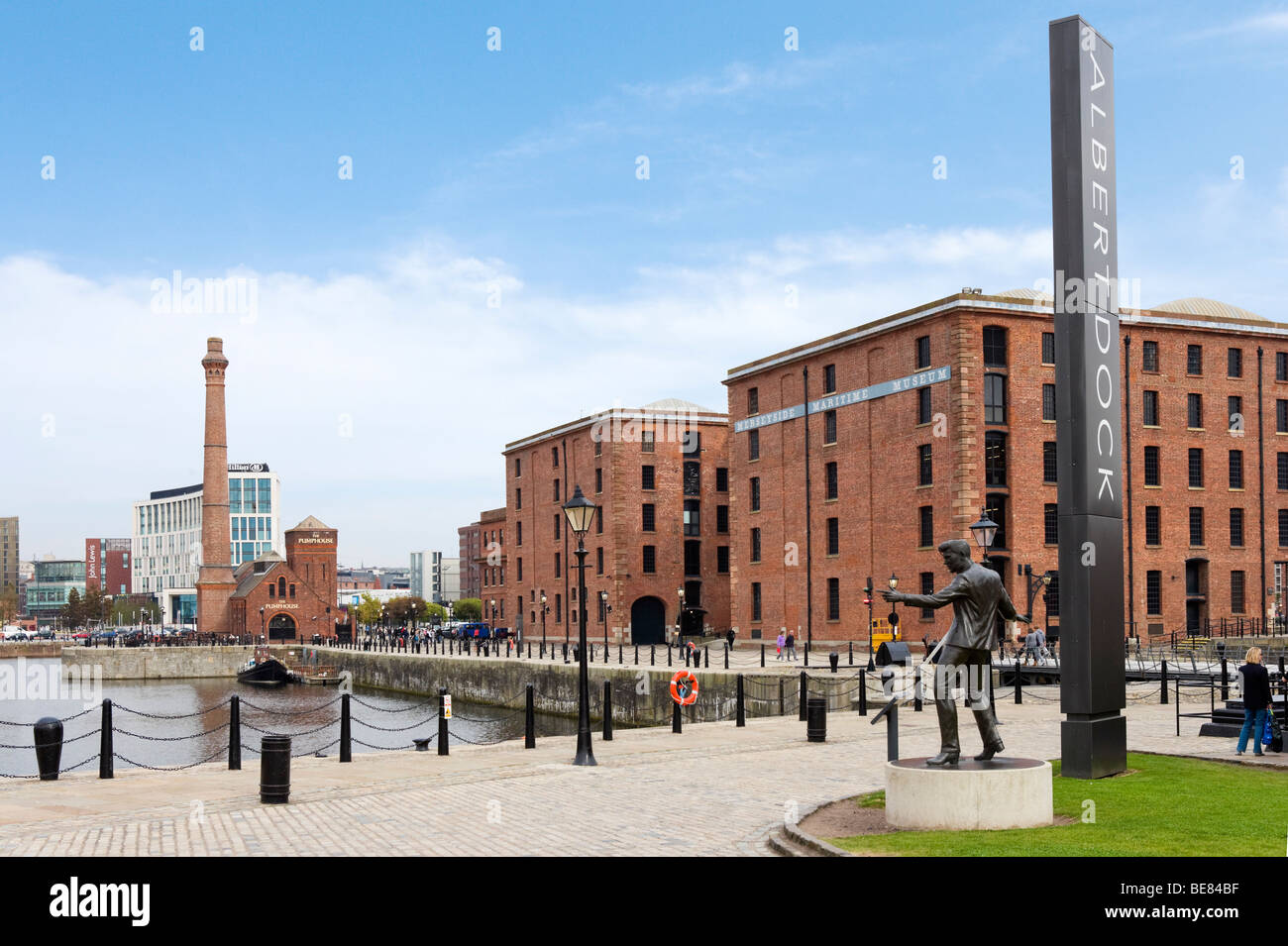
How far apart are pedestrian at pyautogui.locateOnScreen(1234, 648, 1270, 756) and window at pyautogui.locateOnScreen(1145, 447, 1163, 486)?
37.2 metres

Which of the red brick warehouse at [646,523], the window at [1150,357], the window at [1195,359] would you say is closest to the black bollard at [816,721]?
the window at [1150,357]

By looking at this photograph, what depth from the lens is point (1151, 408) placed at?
52531mm

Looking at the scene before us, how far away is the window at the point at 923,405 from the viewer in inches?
1969

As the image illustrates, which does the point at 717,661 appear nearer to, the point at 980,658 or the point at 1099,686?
the point at 1099,686

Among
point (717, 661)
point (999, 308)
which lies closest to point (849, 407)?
point (999, 308)

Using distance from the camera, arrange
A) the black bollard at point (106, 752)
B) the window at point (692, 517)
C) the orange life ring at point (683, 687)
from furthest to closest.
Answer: the window at point (692, 517) < the orange life ring at point (683, 687) < the black bollard at point (106, 752)

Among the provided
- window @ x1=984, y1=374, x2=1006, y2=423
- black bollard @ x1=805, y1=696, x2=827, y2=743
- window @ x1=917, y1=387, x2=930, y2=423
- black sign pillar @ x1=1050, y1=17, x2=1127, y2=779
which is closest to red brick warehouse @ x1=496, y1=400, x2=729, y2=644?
window @ x1=917, y1=387, x2=930, y2=423

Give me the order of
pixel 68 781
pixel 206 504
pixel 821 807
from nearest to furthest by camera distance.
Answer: pixel 821 807
pixel 68 781
pixel 206 504

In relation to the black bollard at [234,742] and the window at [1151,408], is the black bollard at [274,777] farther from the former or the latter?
the window at [1151,408]

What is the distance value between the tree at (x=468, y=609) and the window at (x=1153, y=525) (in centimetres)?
12524

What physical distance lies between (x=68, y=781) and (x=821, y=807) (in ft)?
36.5

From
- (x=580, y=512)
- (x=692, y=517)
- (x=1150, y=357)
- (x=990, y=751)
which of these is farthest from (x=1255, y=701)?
(x=692, y=517)

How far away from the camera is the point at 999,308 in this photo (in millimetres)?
48688

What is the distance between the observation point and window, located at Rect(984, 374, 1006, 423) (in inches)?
1930
